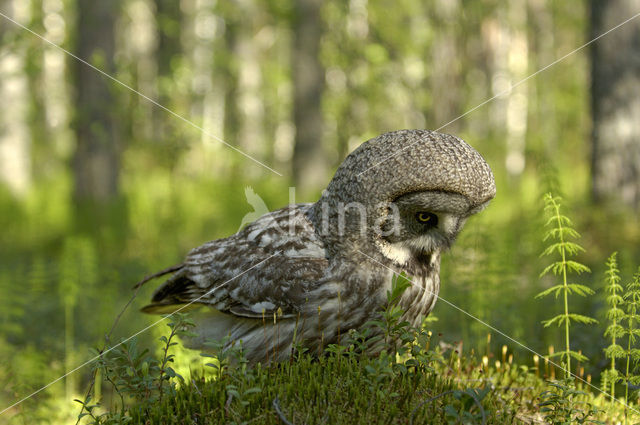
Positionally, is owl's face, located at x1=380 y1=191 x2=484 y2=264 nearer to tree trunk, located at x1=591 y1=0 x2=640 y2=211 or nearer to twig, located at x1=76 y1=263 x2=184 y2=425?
twig, located at x1=76 y1=263 x2=184 y2=425

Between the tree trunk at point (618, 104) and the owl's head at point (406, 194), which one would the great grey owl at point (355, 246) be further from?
the tree trunk at point (618, 104)

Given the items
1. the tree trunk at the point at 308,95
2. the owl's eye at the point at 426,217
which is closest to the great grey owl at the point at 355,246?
the owl's eye at the point at 426,217

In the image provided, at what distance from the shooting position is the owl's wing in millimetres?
3088

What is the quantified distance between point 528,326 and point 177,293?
11.0 feet

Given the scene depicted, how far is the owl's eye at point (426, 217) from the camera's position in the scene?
9.41ft

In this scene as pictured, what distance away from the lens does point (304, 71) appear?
36.7ft

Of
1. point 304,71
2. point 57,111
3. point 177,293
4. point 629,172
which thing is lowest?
point 177,293

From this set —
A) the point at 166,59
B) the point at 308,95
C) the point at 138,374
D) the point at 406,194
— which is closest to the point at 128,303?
the point at 138,374

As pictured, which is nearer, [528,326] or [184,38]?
[528,326]

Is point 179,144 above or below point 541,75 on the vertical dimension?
below

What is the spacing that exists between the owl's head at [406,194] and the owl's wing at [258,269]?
22cm

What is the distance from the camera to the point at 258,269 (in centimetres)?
327

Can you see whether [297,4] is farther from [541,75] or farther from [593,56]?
[541,75]

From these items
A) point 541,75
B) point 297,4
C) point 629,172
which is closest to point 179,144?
point 297,4
